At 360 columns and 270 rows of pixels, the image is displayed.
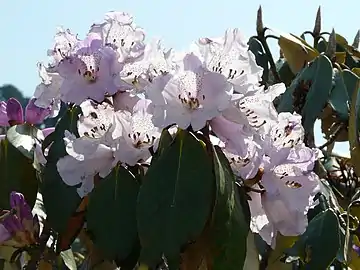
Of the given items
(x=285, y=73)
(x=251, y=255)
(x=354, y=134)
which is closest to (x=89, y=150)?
(x=251, y=255)

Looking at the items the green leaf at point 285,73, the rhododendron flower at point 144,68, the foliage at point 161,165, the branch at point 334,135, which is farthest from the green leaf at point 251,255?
the green leaf at point 285,73

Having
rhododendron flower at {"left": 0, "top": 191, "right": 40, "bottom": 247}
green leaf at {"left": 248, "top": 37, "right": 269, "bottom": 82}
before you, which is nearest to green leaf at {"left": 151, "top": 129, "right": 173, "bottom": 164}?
rhododendron flower at {"left": 0, "top": 191, "right": 40, "bottom": 247}

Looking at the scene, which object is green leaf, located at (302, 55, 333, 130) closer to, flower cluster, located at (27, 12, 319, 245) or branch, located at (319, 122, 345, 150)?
branch, located at (319, 122, 345, 150)

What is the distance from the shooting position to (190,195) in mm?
788

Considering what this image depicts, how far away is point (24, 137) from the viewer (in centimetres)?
105

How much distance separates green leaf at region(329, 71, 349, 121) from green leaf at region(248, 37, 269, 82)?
0.79ft

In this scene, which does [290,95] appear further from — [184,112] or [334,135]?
[184,112]

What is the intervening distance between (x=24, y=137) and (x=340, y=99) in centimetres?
57

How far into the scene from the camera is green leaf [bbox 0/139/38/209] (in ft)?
3.31

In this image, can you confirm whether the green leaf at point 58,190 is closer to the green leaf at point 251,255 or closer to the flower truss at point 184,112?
the flower truss at point 184,112

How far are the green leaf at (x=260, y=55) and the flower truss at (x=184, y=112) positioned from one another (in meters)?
0.69

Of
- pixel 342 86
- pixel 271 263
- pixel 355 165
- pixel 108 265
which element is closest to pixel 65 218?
pixel 108 265

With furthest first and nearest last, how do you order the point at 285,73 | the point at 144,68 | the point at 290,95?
the point at 285,73
the point at 290,95
the point at 144,68

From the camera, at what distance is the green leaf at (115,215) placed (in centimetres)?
83
